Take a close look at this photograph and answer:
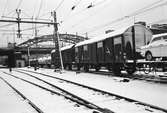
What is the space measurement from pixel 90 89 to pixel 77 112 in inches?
194

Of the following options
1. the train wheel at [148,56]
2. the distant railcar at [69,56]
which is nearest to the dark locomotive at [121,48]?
the train wheel at [148,56]

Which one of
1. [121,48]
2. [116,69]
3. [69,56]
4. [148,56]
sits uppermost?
[121,48]

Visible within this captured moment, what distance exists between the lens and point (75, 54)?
2800 cm

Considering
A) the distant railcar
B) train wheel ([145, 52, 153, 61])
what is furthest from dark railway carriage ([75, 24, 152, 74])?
the distant railcar

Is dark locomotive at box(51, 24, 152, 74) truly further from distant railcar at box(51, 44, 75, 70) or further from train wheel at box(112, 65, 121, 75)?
distant railcar at box(51, 44, 75, 70)

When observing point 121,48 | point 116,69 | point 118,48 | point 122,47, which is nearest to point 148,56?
point 122,47

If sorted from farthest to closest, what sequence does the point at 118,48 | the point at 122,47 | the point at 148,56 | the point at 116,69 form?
the point at 116,69 → the point at 118,48 → the point at 122,47 → the point at 148,56

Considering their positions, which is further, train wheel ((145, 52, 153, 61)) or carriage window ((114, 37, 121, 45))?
carriage window ((114, 37, 121, 45))

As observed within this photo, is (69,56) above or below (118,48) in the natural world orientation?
below

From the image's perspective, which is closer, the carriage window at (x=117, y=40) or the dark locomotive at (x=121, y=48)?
the dark locomotive at (x=121, y=48)

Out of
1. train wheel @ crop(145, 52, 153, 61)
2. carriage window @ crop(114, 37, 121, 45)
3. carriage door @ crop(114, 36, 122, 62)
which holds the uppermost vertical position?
carriage window @ crop(114, 37, 121, 45)

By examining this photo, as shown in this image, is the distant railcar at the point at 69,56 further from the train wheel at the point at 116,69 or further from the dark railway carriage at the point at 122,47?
the train wheel at the point at 116,69

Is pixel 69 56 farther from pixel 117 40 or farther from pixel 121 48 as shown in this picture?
pixel 121 48

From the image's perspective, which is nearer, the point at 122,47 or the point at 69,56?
the point at 122,47
